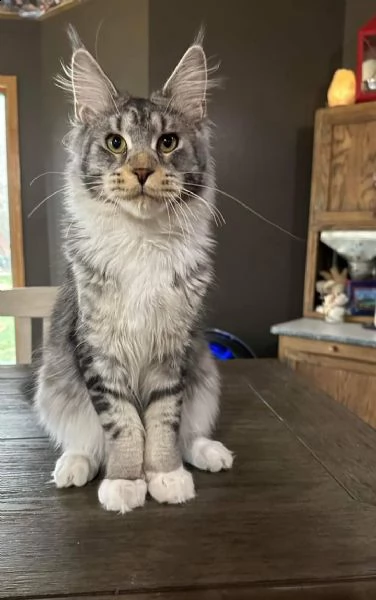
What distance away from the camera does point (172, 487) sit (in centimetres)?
83

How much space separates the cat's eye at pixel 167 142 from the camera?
0.85m

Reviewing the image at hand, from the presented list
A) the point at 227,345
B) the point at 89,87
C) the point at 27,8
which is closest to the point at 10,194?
the point at 27,8

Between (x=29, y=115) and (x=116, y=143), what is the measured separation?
7.73 feet

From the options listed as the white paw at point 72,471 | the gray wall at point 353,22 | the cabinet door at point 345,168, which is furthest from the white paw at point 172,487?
the gray wall at point 353,22

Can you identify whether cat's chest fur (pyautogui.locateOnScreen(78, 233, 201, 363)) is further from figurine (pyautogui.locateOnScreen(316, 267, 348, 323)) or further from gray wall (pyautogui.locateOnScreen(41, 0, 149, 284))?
figurine (pyautogui.locateOnScreen(316, 267, 348, 323))

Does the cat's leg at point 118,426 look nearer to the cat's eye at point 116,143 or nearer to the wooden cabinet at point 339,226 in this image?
the cat's eye at point 116,143

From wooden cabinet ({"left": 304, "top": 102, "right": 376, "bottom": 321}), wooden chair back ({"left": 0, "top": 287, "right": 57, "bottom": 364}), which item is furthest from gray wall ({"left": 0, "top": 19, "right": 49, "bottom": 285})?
wooden cabinet ({"left": 304, "top": 102, "right": 376, "bottom": 321})

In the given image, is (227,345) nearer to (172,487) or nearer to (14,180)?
(14,180)

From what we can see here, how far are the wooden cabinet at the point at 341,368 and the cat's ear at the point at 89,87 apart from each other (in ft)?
4.55

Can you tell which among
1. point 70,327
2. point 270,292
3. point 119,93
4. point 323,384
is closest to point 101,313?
point 70,327

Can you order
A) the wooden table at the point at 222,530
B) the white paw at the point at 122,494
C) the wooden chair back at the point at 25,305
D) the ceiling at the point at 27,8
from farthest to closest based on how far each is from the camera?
the ceiling at the point at 27,8
the wooden chair back at the point at 25,305
the white paw at the point at 122,494
the wooden table at the point at 222,530

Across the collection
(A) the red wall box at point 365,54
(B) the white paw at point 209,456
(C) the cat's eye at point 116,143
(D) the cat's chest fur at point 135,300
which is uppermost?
(A) the red wall box at point 365,54

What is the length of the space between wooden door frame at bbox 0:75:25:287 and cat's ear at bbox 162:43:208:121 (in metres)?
2.26

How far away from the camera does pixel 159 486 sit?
32.9 inches
